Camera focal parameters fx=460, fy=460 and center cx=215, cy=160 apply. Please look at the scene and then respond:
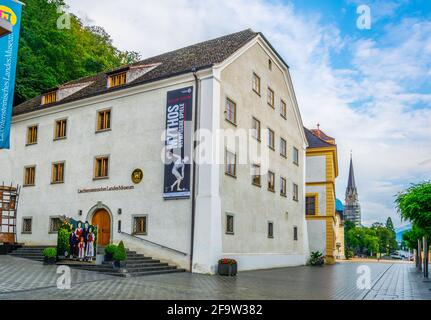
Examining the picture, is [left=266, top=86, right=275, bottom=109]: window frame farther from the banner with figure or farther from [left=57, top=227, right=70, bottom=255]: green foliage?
[left=57, top=227, right=70, bottom=255]: green foliage

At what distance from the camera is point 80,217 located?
26.3 meters

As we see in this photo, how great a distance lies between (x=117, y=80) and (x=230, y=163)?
347 inches

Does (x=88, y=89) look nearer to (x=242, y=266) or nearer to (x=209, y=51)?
(x=209, y=51)

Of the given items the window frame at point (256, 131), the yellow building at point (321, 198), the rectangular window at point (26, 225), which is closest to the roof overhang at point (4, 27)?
the window frame at point (256, 131)

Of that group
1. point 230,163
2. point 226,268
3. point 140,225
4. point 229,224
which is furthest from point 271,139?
point 226,268

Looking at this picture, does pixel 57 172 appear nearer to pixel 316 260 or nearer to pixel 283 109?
pixel 283 109

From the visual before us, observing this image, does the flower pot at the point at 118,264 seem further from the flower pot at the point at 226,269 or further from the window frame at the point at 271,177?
the window frame at the point at 271,177

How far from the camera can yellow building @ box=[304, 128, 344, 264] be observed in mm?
41719

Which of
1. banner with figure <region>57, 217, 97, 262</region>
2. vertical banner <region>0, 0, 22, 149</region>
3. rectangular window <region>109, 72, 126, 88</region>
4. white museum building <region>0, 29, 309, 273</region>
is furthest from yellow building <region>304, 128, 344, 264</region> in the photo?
vertical banner <region>0, 0, 22, 149</region>

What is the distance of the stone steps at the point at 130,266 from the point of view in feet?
62.1

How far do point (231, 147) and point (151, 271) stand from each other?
26.3 ft
